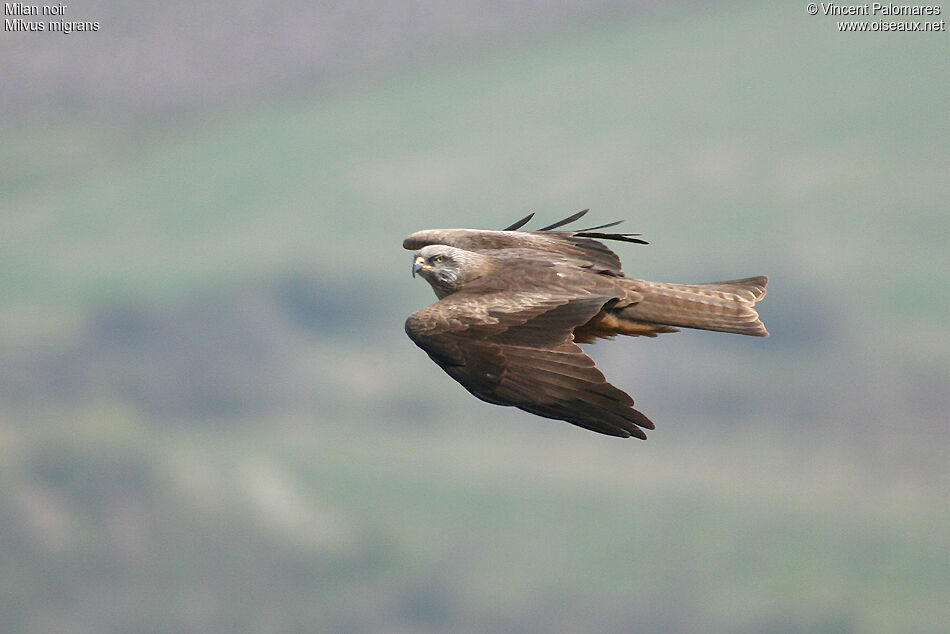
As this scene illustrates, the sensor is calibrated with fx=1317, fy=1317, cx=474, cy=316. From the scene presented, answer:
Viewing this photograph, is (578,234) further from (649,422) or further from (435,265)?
(649,422)

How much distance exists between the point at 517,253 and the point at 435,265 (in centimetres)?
105

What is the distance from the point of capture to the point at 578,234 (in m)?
17.1

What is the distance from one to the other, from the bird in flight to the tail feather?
1cm

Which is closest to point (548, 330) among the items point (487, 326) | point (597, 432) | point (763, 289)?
point (487, 326)

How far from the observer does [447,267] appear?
50.8 feet

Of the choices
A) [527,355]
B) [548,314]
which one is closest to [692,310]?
[548,314]

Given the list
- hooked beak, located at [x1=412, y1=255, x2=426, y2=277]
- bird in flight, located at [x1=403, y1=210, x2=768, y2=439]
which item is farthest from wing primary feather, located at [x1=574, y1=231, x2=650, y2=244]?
hooked beak, located at [x1=412, y1=255, x2=426, y2=277]

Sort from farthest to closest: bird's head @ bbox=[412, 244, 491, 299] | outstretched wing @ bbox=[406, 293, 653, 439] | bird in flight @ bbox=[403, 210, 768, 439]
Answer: bird's head @ bbox=[412, 244, 491, 299] < bird in flight @ bbox=[403, 210, 768, 439] < outstretched wing @ bbox=[406, 293, 653, 439]

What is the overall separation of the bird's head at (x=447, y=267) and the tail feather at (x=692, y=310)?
1.74m

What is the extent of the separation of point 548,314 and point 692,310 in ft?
6.60

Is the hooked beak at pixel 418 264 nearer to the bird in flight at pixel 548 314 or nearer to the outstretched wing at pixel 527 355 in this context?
the bird in flight at pixel 548 314

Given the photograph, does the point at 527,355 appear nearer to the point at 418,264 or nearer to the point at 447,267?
the point at 447,267

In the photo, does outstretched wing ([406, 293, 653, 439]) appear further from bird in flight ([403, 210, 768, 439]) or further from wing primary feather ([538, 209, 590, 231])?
wing primary feather ([538, 209, 590, 231])

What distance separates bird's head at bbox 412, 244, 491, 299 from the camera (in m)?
15.3
